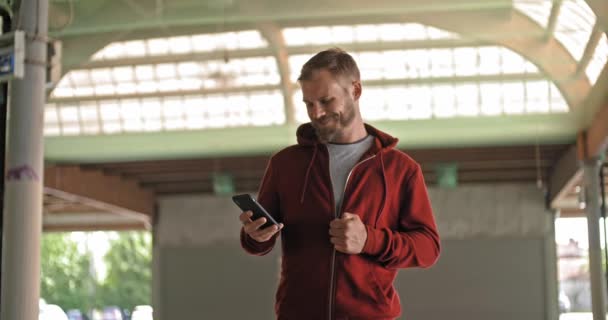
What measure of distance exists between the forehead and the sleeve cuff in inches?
16.8

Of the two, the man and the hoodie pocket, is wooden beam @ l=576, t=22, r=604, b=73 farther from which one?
the hoodie pocket

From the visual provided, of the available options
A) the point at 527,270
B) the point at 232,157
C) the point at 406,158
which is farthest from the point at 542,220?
the point at 406,158

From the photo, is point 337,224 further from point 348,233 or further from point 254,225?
point 254,225

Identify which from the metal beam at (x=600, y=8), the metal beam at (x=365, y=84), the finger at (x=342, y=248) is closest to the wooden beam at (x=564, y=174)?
the metal beam at (x=365, y=84)

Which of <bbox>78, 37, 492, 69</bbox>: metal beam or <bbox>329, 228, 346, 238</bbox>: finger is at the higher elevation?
<bbox>78, 37, 492, 69</bbox>: metal beam

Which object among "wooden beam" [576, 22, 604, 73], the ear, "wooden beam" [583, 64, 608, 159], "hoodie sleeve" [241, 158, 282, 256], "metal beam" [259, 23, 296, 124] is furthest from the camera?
"metal beam" [259, 23, 296, 124]

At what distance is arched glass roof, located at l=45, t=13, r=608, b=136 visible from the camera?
19688 millimetres

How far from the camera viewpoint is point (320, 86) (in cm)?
298

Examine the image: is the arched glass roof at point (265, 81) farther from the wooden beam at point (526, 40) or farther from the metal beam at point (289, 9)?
the metal beam at point (289, 9)

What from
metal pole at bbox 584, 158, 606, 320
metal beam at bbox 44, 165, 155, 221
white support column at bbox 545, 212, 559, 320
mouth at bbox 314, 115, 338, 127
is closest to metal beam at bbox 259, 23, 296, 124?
metal beam at bbox 44, 165, 155, 221

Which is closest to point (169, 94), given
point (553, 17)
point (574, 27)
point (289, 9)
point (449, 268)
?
point (289, 9)

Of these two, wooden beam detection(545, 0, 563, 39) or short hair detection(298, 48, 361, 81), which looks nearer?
short hair detection(298, 48, 361, 81)

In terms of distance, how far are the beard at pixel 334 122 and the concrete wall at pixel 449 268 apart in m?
20.2

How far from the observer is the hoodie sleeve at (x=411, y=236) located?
2.93m
